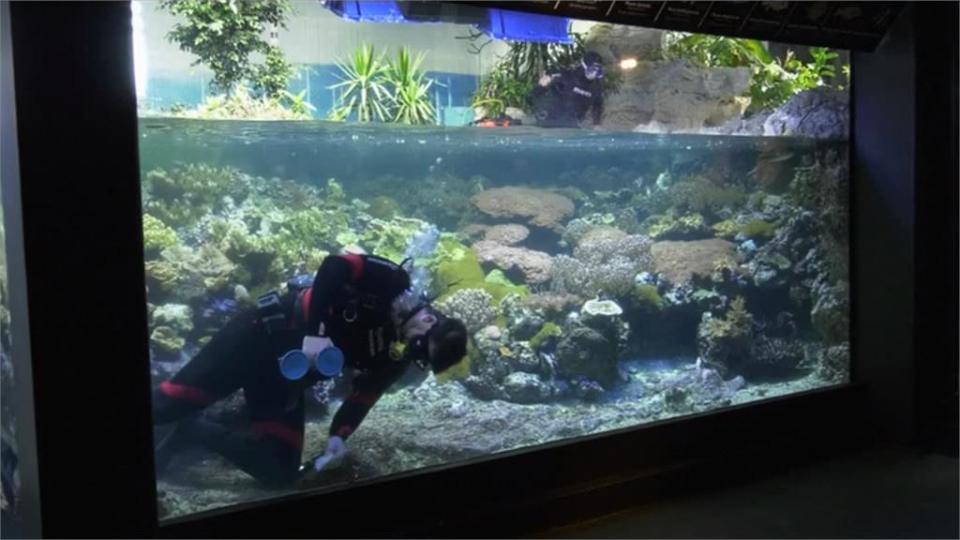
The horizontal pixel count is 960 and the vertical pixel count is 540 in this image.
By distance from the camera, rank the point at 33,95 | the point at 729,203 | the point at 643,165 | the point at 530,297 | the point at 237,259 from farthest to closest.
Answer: the point at 729,203 → the point at 643,165 → the point at 530,297 → the point at 237,259 → the point at 33,95

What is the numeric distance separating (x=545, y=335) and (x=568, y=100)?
37.0 inches

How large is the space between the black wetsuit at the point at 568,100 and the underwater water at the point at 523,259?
6 centimetres

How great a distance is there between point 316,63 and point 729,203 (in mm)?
2017

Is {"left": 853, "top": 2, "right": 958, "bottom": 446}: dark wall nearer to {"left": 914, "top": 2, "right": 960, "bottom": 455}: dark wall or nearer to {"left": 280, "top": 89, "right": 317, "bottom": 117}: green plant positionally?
{"left": 914, "top": 2, "right": 960, "bottom": 455}: dark wall

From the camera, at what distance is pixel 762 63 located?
3855mm

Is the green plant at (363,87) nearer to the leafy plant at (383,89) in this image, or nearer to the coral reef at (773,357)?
the leafy plant at (383,89)

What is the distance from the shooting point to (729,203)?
382cm

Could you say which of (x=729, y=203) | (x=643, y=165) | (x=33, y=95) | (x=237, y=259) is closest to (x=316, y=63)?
(x=237, y=259)

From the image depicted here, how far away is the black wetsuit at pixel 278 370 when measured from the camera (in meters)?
2.63

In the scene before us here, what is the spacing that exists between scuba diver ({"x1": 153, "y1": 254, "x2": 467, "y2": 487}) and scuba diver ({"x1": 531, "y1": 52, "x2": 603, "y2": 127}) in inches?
34.7

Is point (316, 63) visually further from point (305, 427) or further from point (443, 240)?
point (305, 427)

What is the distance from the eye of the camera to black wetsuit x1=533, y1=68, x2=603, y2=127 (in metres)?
3.25

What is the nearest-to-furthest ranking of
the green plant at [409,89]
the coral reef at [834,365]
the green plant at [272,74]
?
the green plant at [272,74] → the green plant at [409,89] → the coral reef at [834,365]

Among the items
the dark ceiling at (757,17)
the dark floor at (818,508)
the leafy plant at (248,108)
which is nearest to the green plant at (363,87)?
the leafy plant at (248,108)
